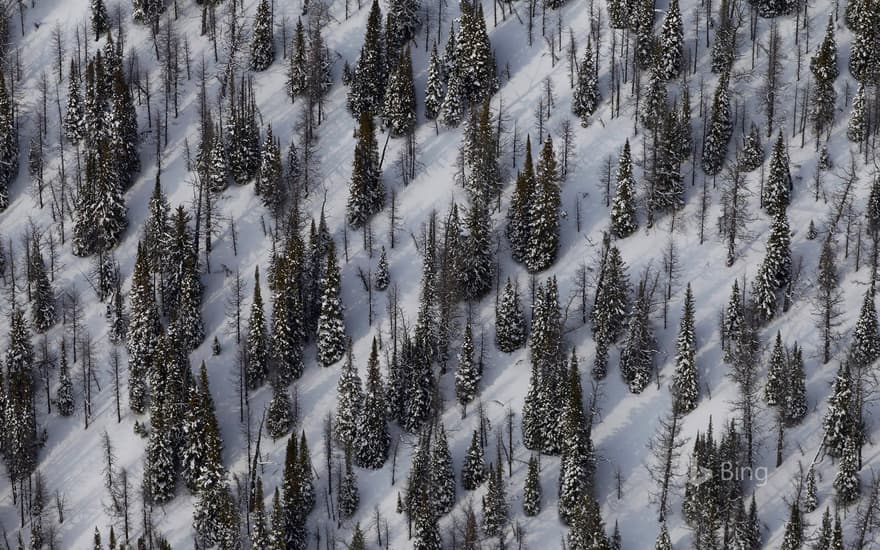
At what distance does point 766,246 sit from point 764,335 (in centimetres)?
854

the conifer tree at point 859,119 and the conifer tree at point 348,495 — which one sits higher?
the conifer tree at point 859,119

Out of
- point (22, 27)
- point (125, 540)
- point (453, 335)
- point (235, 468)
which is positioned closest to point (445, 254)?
point (453, 335)

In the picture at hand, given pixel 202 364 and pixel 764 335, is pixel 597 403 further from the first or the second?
pixel 202 364

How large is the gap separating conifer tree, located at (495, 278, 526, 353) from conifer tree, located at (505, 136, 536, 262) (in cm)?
723

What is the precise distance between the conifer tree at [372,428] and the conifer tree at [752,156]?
4025 centimetres

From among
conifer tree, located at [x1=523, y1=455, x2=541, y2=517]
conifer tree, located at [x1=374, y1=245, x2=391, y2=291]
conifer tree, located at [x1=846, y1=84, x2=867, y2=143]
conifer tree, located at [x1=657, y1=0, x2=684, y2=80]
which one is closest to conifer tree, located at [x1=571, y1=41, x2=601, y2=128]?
conifer tree, located at [x1=657, y1=0, x2=684, y2=80]

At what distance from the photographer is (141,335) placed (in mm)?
Answer: 112562

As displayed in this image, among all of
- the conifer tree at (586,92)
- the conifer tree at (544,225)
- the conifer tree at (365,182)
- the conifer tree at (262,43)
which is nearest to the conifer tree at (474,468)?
the conifer tree at (544,225)

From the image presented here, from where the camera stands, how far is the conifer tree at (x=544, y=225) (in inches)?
4535

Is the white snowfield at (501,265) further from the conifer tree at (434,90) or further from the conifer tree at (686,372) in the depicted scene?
the conifer tree at (434,90)

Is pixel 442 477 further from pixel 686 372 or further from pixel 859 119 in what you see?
pixel 859 119

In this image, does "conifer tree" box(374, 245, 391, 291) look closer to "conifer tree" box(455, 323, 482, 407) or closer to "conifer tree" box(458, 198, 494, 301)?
"conifer tree" box(458, 198, 494, 301)

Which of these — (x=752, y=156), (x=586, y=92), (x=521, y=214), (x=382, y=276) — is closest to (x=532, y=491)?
(x=382, y=276)

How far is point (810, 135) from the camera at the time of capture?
122 m
